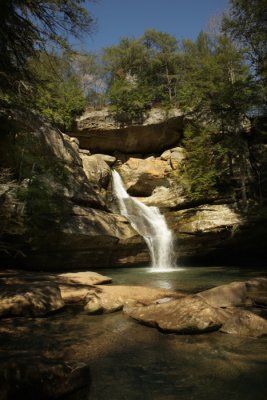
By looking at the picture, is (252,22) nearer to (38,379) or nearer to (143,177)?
(143,177)

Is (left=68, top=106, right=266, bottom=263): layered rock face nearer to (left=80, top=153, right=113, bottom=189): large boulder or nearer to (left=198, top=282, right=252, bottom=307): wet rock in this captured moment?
(left=80, top=153, right=113, bottom=189): large boulder

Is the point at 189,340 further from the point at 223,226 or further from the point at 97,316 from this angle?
the point at 223,226

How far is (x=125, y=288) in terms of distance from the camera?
34.7ft

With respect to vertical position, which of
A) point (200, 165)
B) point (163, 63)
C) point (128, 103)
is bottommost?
point (200, 165)

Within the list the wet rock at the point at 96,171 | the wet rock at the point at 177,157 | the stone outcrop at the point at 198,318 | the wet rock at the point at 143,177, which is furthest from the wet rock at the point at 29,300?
the wet rock at the point at 177,157

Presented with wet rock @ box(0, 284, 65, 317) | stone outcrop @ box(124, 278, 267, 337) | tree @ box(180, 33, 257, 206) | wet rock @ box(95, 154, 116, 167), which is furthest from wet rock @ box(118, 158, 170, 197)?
stone outcrop @ box(124, 278, 267, 337)

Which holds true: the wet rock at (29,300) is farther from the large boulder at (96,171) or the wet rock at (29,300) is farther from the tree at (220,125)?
the tree at (220,125)

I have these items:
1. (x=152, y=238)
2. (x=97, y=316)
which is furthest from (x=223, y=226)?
(x=97, y=316)

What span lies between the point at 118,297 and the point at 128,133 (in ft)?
64.8

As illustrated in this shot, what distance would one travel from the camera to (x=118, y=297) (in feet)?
30.7

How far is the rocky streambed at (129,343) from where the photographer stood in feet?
14.0

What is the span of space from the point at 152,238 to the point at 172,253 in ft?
5.36

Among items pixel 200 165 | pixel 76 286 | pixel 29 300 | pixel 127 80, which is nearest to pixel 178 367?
pixel 29 300

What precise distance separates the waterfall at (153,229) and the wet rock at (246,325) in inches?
462
